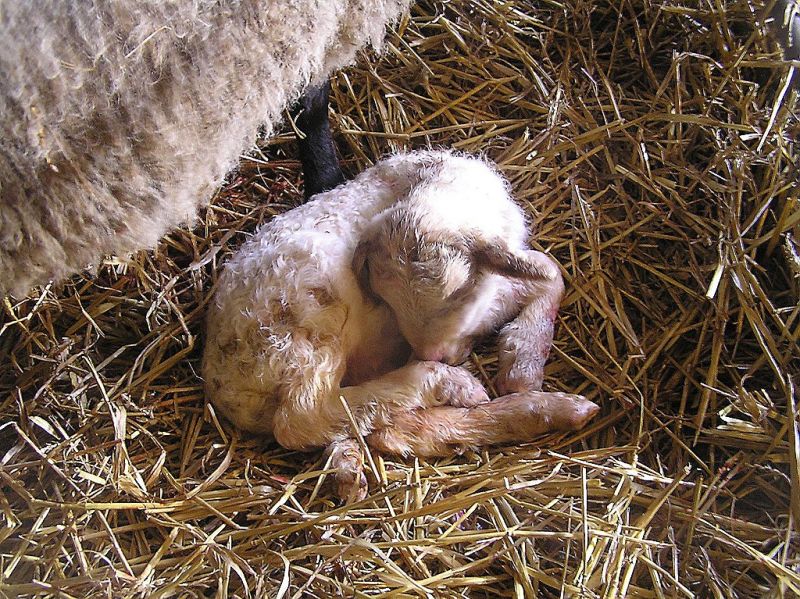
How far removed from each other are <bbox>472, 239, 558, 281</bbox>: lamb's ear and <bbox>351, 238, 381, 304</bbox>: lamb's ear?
1.36ft

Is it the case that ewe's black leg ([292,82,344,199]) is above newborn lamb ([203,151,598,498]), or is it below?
above

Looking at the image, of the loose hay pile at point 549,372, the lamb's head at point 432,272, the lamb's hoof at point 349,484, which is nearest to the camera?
the loose hay pile at point 549,372

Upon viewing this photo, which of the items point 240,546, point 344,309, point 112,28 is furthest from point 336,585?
point 112,28

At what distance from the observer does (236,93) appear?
2.04 metres

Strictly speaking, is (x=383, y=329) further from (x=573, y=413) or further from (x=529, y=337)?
(x=573, y=413)

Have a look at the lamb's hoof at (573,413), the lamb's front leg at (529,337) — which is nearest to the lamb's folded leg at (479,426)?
the lamb's hoof at (573,413)

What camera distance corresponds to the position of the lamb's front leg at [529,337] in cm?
269

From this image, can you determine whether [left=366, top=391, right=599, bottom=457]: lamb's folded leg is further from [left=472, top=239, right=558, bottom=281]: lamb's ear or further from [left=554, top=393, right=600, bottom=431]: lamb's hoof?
[left=472, top=239, right=558, bottom=281]: lamb's ear

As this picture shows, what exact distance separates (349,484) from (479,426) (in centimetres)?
53

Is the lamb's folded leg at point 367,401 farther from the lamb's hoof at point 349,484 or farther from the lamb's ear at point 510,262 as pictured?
the lamb's ear at point 510,262

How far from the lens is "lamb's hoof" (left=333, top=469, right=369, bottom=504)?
7.50ft

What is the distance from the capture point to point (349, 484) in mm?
2307

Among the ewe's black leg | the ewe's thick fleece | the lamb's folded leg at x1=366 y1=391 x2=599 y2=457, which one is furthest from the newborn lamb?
the ewe's thick fleece

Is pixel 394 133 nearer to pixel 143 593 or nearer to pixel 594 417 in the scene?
pixel 594 417
